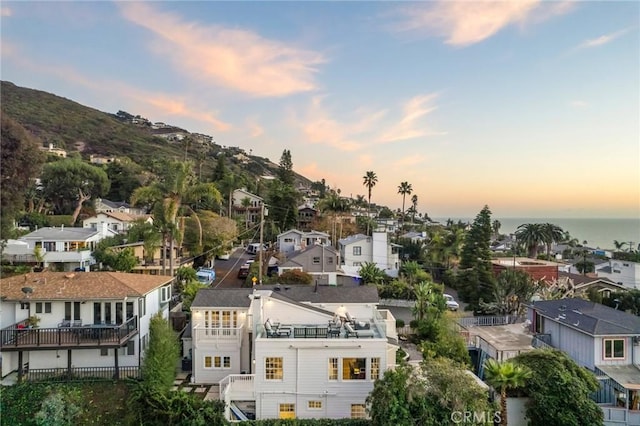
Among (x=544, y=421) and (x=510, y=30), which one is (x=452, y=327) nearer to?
(x=544, y=421)

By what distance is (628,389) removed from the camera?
16859 mm

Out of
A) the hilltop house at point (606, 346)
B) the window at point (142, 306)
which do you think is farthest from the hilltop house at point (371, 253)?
the window at point (142, 306)

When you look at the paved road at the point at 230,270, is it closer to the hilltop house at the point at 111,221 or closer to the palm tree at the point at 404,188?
the hilltop house at the point at 111,221

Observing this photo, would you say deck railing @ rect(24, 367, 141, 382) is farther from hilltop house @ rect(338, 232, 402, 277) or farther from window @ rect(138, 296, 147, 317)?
→ hilltop house @ rect(338, 232, 402, 277)

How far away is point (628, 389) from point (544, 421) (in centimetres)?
487

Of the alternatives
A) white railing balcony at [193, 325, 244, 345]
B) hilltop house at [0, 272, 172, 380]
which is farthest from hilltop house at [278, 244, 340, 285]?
hilltop house at [0, 272, 172, 380]

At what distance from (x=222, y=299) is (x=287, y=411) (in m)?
6.63

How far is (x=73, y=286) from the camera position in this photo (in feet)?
63.9

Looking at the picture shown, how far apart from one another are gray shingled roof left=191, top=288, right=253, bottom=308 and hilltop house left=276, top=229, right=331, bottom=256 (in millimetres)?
31976

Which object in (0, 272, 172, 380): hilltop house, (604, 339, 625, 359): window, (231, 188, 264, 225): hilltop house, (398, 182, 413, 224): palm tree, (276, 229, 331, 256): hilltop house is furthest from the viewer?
(398, 182, 413, 224): palm tree

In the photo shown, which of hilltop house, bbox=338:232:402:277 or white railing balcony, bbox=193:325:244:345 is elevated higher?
hilltop house, bbox=338:232:402:277

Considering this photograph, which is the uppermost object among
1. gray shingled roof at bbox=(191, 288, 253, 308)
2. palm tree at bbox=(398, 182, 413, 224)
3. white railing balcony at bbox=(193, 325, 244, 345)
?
palm tree at bbox=(398, 182, 413, 224)

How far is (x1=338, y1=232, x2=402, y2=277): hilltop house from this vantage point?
46.2m

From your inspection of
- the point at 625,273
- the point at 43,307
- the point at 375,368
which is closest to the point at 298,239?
the point at 43,307
